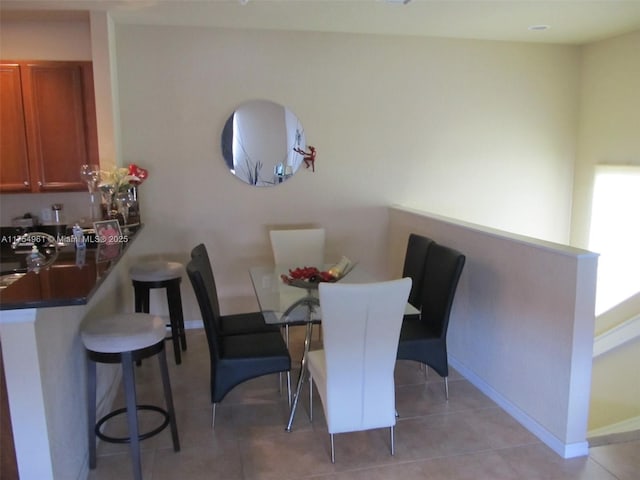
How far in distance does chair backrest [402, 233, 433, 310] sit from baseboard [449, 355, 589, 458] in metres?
0.57

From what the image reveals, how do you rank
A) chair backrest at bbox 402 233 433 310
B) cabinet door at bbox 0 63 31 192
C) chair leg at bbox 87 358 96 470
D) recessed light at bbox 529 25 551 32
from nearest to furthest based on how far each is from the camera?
chair leg at bbox 87 358 96 470, chair backrest at bbox 402 233 433 310, cabinet door at bbox 0 63 31 192, recessed light at bbox 529 25 551 32

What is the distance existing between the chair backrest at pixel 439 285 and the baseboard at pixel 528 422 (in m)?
0.54

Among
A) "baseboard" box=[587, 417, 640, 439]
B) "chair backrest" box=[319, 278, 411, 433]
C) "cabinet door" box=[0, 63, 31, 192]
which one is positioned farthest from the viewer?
"baseboard" box=[587, 417, 640, 439]

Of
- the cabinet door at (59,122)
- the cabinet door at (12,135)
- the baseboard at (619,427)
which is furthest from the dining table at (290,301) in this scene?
the baseboard at (619,427)

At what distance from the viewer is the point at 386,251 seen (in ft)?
14.7

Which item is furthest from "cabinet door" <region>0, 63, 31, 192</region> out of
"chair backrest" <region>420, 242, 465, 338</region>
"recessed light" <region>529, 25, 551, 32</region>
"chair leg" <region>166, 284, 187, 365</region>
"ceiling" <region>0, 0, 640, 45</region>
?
"recessed light" <region>529, 25, 551, 32</region>

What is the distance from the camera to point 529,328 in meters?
2.61

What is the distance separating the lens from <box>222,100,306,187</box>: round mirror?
3.97 m

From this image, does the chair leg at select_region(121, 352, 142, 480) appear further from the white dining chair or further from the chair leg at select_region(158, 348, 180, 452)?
the white dining chair

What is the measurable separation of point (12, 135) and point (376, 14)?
279cm

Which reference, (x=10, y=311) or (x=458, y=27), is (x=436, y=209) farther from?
(x=10, y=311)

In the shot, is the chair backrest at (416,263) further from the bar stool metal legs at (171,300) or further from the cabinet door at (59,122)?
the cabinet door at (59,122)

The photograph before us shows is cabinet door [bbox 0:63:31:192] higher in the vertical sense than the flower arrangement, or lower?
higher

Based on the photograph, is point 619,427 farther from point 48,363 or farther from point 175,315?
point 48,363
